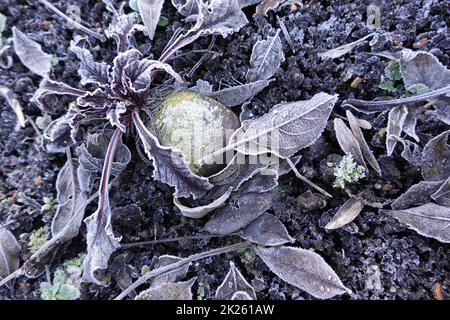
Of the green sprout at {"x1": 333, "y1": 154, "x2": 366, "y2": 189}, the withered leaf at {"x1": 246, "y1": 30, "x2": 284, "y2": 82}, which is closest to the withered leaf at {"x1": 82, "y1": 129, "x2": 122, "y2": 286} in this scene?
the withered leaf at {"x1": 246, "y1": 30, "x2": 284, "y2": 82}

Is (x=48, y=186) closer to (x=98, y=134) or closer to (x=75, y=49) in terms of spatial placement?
(x=98, y=134)

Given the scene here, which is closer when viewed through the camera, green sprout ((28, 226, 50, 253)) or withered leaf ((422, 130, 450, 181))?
withered leaf ((422, 130, 450, 181))

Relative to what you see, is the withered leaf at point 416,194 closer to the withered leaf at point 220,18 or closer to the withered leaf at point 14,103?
the withered leaf at point 220,18

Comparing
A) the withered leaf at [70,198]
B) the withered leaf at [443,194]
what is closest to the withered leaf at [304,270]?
the withered leaf at [443,194]

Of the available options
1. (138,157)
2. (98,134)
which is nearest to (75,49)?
(98,134)

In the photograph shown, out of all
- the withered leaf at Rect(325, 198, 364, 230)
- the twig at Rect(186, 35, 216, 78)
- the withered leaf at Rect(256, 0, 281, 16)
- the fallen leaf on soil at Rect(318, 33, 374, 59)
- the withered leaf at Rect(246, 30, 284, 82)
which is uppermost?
the withered leaf at Rect(256, 0, 281, 16)

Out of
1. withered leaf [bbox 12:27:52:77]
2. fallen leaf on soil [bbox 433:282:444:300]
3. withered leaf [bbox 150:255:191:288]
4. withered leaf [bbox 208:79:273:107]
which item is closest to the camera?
fallen leaf on soil [bbox 433:282:444:300]

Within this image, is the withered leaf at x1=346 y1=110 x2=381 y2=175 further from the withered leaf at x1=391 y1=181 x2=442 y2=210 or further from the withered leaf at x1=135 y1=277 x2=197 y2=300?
the withered leaf at x1=135 y1=277 x2=197 y2=300
